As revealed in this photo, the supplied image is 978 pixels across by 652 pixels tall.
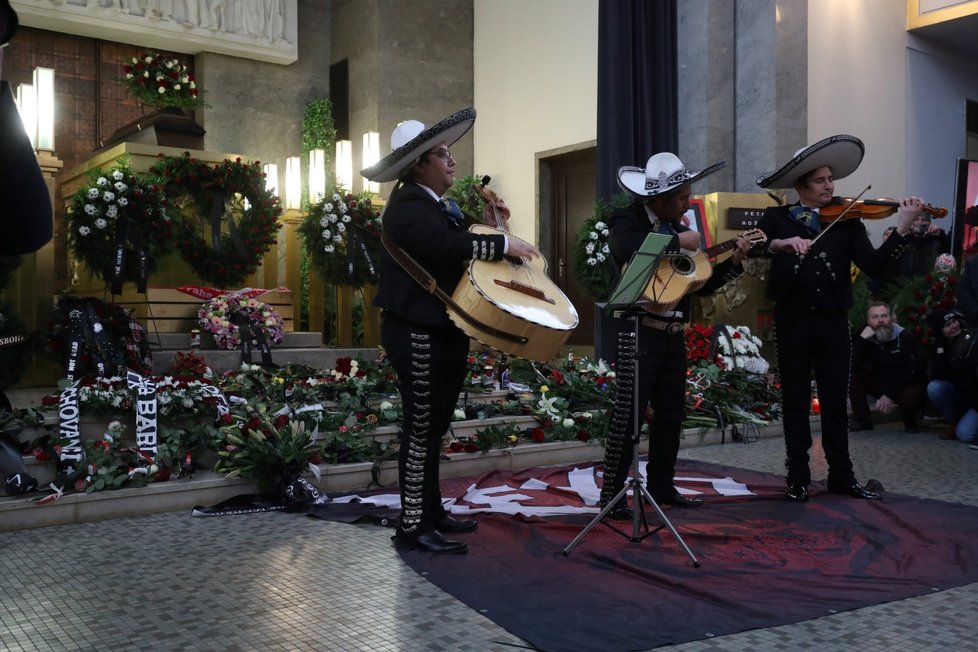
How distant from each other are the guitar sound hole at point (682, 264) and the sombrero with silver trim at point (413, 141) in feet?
3.74

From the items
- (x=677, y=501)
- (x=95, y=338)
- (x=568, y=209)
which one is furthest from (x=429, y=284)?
(x=568, y=209)

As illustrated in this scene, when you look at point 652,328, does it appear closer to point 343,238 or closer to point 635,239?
point 635,239

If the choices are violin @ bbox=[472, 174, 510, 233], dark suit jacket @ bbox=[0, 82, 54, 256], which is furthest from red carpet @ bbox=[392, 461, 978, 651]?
dark suit jacket @ bbox=[0, 82, 54, 256]

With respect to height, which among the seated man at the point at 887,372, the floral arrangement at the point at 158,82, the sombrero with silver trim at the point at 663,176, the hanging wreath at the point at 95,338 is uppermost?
the floral arrangement at the point at 158,82

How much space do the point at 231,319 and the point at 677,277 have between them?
506 centimetres

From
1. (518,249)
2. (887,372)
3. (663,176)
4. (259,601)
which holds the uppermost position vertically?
(663,176)

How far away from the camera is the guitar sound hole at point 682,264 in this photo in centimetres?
412

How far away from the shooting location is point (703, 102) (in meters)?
10.4

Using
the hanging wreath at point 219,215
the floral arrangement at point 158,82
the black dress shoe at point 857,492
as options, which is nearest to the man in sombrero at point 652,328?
the black dress shoe at point 857,492

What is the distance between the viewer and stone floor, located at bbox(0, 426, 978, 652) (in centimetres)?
274

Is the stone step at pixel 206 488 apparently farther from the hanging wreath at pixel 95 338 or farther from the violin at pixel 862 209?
the violin at pixel 862 209

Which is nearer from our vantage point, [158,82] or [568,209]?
[158,82]

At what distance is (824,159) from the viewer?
15.3 feet

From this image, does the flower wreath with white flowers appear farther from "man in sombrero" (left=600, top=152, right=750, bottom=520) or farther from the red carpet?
"man in sombrero" (left=600, top=152, right=750, bottom=520)
